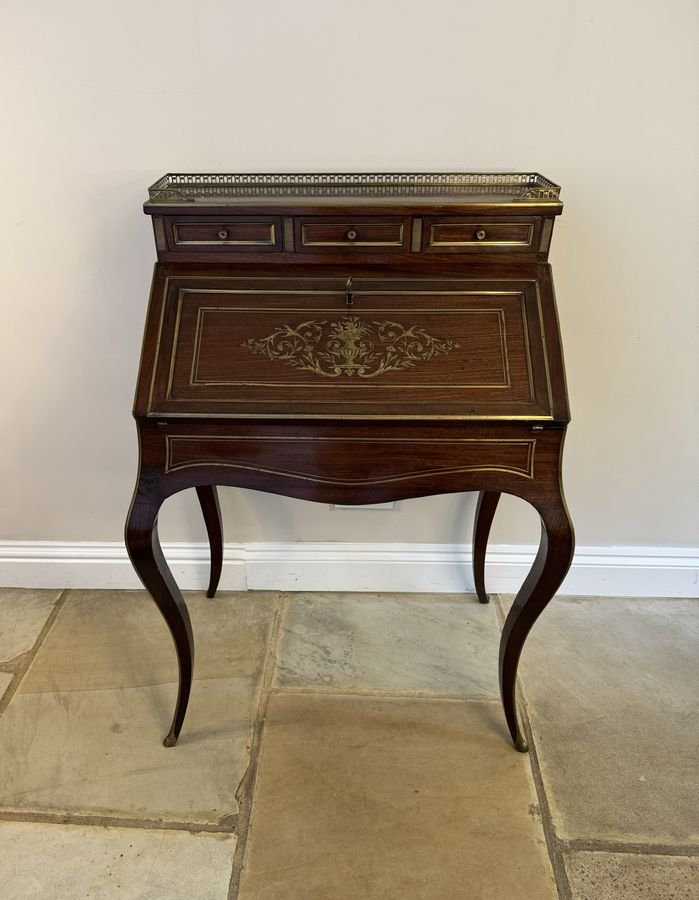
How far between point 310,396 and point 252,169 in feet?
2.35

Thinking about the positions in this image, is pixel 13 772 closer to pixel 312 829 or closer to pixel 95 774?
pixel 95 774

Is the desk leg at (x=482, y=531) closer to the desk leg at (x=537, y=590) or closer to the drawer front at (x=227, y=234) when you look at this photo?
the desk leg at (x=537, y=590)

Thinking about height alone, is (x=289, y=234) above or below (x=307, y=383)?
above

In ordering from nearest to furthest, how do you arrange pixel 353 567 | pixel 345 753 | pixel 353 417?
1. pixel 353 417
2. pixel 345 753
3. pixel 353 567

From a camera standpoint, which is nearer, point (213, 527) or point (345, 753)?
point (345, 753)

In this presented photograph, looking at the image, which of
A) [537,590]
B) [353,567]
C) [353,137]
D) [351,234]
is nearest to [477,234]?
[351,234]

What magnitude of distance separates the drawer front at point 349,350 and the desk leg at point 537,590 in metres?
0.24

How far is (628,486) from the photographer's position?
6.25 feet

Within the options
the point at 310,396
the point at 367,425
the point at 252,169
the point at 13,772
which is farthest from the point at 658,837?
the point at 252,169

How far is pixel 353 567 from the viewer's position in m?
2.02

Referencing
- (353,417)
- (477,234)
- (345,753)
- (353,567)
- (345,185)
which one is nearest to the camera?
(353,417)

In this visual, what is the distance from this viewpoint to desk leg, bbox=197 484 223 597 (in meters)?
1.81

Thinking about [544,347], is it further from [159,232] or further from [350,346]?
[159,232]

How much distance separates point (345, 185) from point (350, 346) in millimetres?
453
